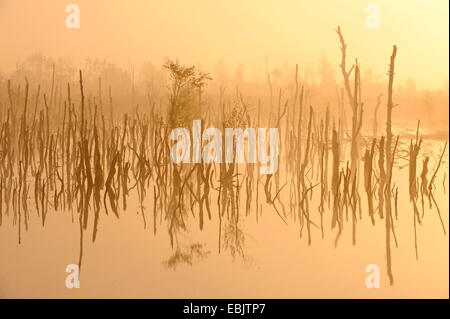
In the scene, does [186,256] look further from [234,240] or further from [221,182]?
[221,182]

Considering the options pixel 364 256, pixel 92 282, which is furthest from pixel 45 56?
pixel 364 256

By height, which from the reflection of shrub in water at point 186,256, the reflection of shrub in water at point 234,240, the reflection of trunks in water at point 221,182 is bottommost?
the reflection of shrub in water at point 186,256

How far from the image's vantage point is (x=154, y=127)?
5.16 feet

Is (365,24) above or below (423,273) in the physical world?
above

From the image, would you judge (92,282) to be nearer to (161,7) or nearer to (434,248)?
(161,7)

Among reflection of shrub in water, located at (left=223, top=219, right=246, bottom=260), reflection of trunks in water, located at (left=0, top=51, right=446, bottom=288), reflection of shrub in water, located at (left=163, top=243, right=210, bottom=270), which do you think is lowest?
reflection of shrub in water, located at (left=163, top=243, right=210, bottom=270)

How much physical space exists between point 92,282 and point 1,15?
3.54 ft

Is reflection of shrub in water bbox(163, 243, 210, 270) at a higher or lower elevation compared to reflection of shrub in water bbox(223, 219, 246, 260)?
lower

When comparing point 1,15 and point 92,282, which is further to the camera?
point 1,15

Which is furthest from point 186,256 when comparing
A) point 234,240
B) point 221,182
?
point 221,182

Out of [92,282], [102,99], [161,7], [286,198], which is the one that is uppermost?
[161,7]

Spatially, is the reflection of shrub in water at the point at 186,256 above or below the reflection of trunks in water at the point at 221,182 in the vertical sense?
below

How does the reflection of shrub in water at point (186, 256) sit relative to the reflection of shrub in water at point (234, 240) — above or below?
below

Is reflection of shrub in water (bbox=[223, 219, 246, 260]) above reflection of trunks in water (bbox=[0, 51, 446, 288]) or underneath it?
underneath
